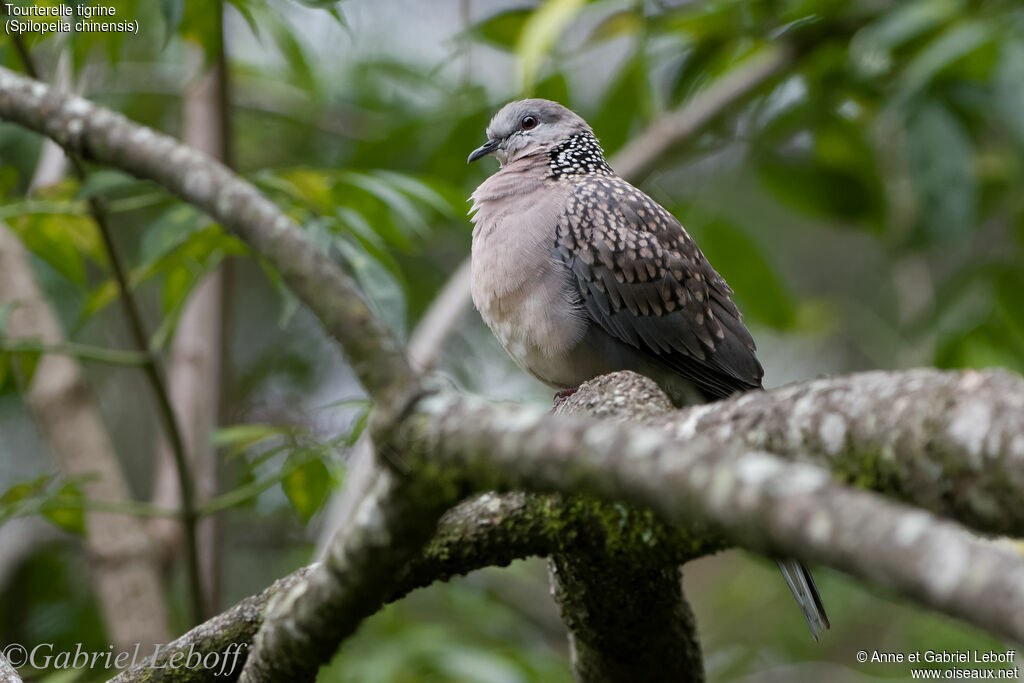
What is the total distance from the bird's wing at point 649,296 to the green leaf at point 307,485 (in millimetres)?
1020

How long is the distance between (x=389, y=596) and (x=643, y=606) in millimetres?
601

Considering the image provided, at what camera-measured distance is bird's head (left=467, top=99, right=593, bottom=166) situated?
12.3 ft

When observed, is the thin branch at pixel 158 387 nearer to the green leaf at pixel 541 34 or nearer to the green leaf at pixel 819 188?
the green leaf at pixel 541 34

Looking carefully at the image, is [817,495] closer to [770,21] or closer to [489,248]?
[489,248]

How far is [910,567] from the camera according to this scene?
0.91 metres

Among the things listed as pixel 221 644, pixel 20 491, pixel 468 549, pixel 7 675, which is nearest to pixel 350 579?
pixel 468 549

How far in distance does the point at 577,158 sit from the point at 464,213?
1.60 feet

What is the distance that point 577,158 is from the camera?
3.68 metres

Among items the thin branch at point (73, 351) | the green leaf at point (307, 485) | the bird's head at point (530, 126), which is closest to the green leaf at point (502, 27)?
the bird's head at point (530, 126)

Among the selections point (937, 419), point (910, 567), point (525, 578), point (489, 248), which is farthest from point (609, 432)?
point (525, 578)

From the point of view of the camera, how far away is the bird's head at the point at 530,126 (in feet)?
12.3

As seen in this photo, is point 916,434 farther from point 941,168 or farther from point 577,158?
point 941,168

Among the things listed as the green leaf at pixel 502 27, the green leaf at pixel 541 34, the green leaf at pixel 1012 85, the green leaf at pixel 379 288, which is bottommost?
the green leaf at pixel 379 288

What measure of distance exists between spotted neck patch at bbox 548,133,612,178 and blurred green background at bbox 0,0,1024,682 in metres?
0.36
